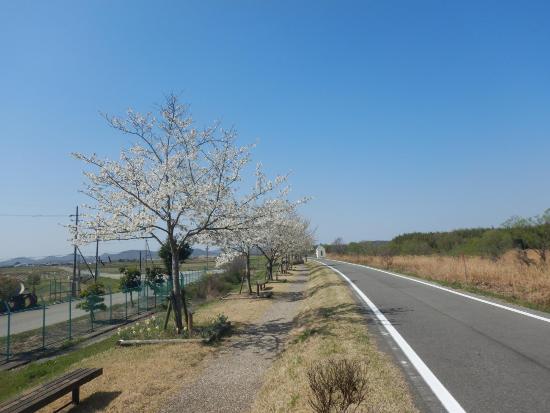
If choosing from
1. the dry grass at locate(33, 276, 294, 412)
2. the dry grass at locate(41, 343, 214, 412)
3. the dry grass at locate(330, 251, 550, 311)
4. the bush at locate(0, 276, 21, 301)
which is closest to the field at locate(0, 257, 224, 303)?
the bush at locate(0, 276, 21, 301)

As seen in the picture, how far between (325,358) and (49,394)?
4.47 meters

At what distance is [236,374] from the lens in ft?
27.7

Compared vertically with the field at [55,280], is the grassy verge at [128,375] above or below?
below

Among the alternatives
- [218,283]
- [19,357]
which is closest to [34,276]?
[218,283]

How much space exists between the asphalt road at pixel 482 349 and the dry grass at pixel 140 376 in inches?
172

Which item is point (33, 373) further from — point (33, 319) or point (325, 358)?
point (33, 319)

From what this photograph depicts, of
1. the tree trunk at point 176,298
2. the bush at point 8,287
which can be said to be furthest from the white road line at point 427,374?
the bush at point 8,287

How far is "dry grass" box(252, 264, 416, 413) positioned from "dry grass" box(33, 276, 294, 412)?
172cm

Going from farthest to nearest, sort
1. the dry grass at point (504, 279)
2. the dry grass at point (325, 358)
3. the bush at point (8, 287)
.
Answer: the bush at point (8, 287)
the dry grass at point (504, 279)
the dry grass at point (325, 358)

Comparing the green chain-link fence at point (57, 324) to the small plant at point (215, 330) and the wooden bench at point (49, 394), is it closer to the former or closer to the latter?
the small plant at point (215, 330)

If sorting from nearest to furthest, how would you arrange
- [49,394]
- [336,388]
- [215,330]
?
[336,388] < [49,394] < [215,330]

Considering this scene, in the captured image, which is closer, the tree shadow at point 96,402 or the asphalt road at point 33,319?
the tree shadow at point 96,402

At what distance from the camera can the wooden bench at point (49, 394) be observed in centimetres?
626

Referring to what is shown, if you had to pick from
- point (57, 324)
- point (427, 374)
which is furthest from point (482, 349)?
point (57, 324)
